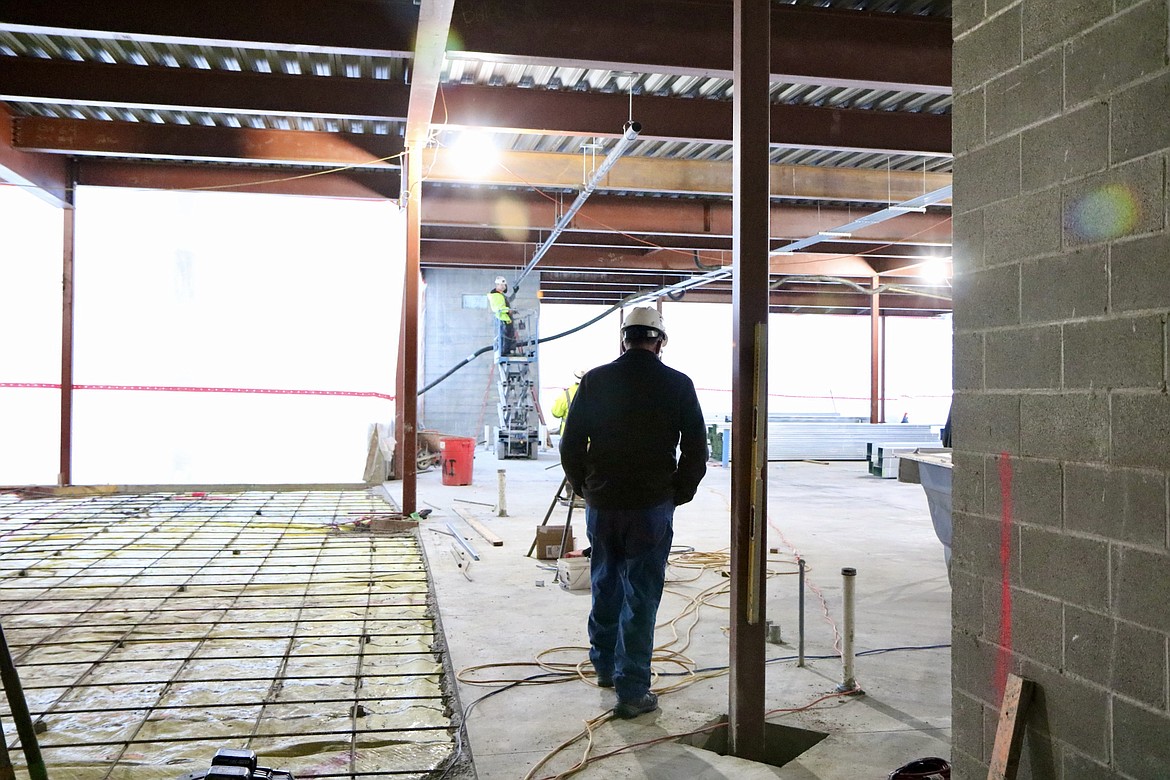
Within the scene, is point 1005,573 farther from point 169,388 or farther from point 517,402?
point 517,402

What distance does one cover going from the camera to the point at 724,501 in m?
12.0

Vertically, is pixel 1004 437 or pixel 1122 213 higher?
pixel 1122 213

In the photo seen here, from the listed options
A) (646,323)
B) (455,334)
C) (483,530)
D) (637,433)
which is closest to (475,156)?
(483,530)

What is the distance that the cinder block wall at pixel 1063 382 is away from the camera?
2.15 m

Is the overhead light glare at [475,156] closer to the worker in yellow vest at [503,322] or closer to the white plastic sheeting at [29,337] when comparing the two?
the worker in yellow vest at [503,322]

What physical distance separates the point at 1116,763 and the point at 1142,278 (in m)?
1.30

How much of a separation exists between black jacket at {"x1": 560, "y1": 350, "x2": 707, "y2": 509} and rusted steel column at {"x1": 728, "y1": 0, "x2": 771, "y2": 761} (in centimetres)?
46

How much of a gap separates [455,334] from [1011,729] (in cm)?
1853

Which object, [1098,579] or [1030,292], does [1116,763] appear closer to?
[1098,579]

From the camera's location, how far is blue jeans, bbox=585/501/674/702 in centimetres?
391

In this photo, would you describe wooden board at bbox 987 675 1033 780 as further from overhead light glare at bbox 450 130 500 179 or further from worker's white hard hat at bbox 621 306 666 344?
overhead light glare at bbox 450 130 500 179

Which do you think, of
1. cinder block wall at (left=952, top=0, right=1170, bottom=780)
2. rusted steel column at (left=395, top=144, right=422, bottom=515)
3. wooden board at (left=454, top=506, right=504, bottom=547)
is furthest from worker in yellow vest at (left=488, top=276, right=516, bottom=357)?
cinder block wall at (left=952, top=0, right=1170, bottom=780)

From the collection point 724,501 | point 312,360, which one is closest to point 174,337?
point 312,360

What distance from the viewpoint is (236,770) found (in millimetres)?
2418
